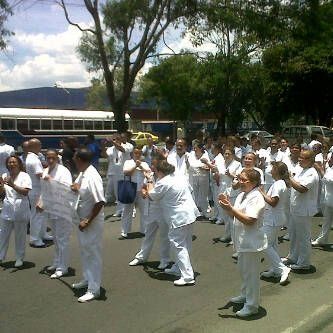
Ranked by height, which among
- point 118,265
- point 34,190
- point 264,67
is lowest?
point 118,265

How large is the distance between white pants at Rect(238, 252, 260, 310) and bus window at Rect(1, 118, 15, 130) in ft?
81.8

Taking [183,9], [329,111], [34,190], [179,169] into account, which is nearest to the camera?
[34,190]

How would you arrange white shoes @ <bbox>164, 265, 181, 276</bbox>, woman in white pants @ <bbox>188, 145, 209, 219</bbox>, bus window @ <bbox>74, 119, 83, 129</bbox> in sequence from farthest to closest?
1. bus window @ <bbox>74, 119, 83, 129</bbox>
2. woman in white pants @ <bbox>188, 145, 209, 219</bbox>
3. white shoes @ <bbox>164, 265, 181, 276</bbox>

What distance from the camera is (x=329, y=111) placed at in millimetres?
39750

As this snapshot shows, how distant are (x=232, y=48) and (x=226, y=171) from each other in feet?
59.5

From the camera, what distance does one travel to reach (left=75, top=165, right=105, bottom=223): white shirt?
253 inches

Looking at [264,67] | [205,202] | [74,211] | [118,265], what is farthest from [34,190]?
[264,67]

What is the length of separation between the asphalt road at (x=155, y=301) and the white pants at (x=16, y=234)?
0.73 ft

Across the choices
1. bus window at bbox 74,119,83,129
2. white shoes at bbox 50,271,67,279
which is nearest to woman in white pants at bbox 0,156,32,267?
white shoes at bbox 50,271,67,279

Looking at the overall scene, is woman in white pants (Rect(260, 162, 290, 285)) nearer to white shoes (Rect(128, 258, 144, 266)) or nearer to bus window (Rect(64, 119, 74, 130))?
white shoes (Rect(128, 258, 144, 266))

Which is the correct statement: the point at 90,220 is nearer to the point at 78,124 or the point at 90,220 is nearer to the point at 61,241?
the point at 61,241

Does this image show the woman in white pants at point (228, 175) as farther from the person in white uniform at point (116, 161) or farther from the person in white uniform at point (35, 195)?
the person in white uniform at point (35, 195)

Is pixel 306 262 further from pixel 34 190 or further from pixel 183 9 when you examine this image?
pixel 183 9

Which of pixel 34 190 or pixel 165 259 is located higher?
pixel 34 190
